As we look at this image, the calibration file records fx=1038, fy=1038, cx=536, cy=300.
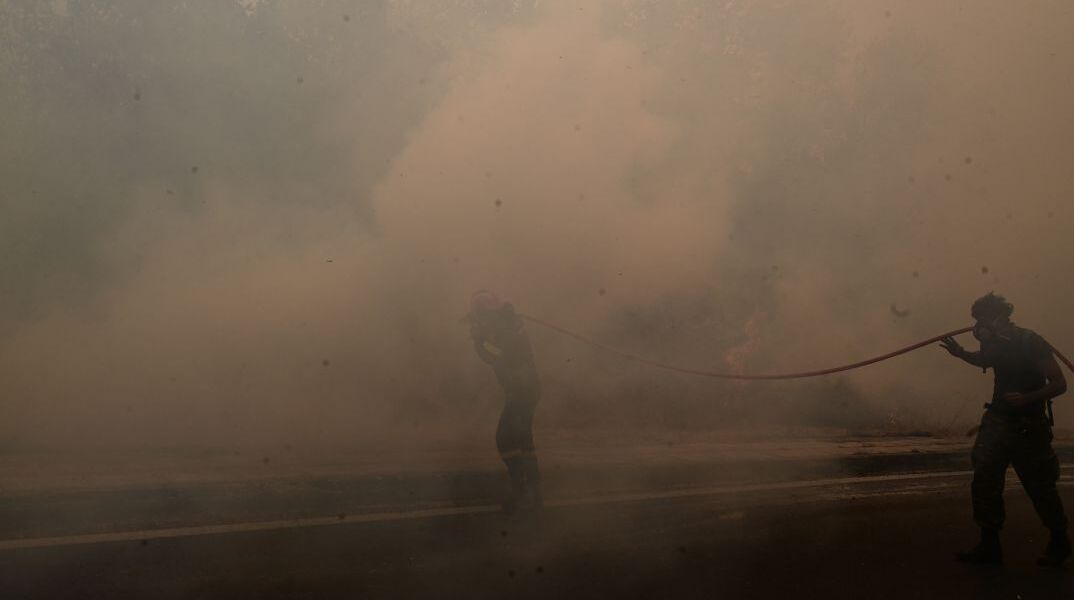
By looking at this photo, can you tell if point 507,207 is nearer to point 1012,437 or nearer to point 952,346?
point 952,346

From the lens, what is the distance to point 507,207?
378 inches

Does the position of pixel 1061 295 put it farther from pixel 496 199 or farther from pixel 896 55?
pixel 496 199

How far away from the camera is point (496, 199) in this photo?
31.4 feet

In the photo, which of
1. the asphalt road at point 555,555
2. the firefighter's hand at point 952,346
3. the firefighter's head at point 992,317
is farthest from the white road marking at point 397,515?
the firefighter's head at point 992,317

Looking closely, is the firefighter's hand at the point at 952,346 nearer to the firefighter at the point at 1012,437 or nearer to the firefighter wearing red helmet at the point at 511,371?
the firefighter at the point at 1012,437

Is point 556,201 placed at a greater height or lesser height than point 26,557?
greater

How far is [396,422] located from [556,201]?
285 centimetres

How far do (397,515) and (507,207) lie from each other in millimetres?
4795

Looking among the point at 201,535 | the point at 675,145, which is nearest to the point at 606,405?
the point at 675,145

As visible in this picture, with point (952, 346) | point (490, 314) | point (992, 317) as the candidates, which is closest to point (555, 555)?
point (490, 314)

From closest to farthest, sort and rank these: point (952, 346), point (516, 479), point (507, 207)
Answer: point (952, 346)
point (516, 479)
point (507, 207)

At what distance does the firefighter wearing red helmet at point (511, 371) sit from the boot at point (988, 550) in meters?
2.22

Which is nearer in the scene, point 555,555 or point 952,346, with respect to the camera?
point 555,555

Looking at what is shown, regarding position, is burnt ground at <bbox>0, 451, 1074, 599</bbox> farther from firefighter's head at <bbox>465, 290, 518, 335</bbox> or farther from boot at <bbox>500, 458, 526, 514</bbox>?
firefighter's head at <bbox>465, 290, 518, 335</bbox>
